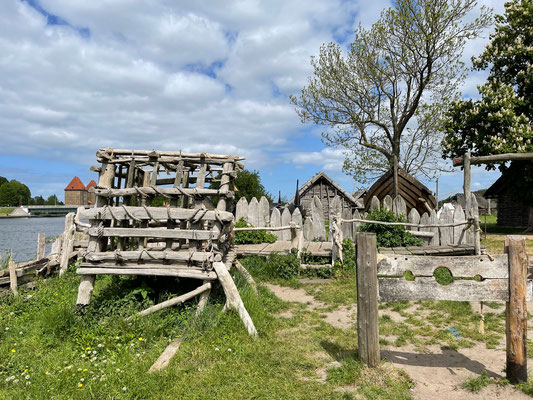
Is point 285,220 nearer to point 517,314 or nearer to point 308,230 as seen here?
point 308,230

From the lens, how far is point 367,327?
426cm

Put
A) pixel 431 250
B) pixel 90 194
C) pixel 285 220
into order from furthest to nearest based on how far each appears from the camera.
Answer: pixel 285 220
pixel 90 194
pixel 431 250

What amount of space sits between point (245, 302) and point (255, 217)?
295 inches

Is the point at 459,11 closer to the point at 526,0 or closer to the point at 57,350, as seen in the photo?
the point at 526,0

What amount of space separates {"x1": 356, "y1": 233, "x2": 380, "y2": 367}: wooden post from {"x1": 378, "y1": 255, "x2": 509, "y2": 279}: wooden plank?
0.64 ft

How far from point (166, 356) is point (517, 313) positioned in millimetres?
4251

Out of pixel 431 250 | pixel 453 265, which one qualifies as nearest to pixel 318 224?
pixel 431 250

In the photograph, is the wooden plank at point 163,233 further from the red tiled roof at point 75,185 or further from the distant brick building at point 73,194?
the red tiled roof at point 75,185

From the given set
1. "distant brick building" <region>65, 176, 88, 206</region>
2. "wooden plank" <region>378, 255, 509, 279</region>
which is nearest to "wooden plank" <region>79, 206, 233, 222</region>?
"wooden plank" <region>378, 255, 509, 279</region>

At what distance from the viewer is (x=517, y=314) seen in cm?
404

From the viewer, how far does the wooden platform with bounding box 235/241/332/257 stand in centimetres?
1019

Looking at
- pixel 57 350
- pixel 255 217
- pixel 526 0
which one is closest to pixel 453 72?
pixel 526 0

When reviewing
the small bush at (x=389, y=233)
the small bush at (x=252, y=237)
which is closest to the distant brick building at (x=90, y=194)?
the small bush at (x=252, y=237)

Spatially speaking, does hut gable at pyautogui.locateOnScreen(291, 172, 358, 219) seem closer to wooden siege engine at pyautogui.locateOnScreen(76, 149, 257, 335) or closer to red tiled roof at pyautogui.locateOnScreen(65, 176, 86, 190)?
wooden siege engine at pyautogui.locateOnScreen(76, 149, 257, 335)
